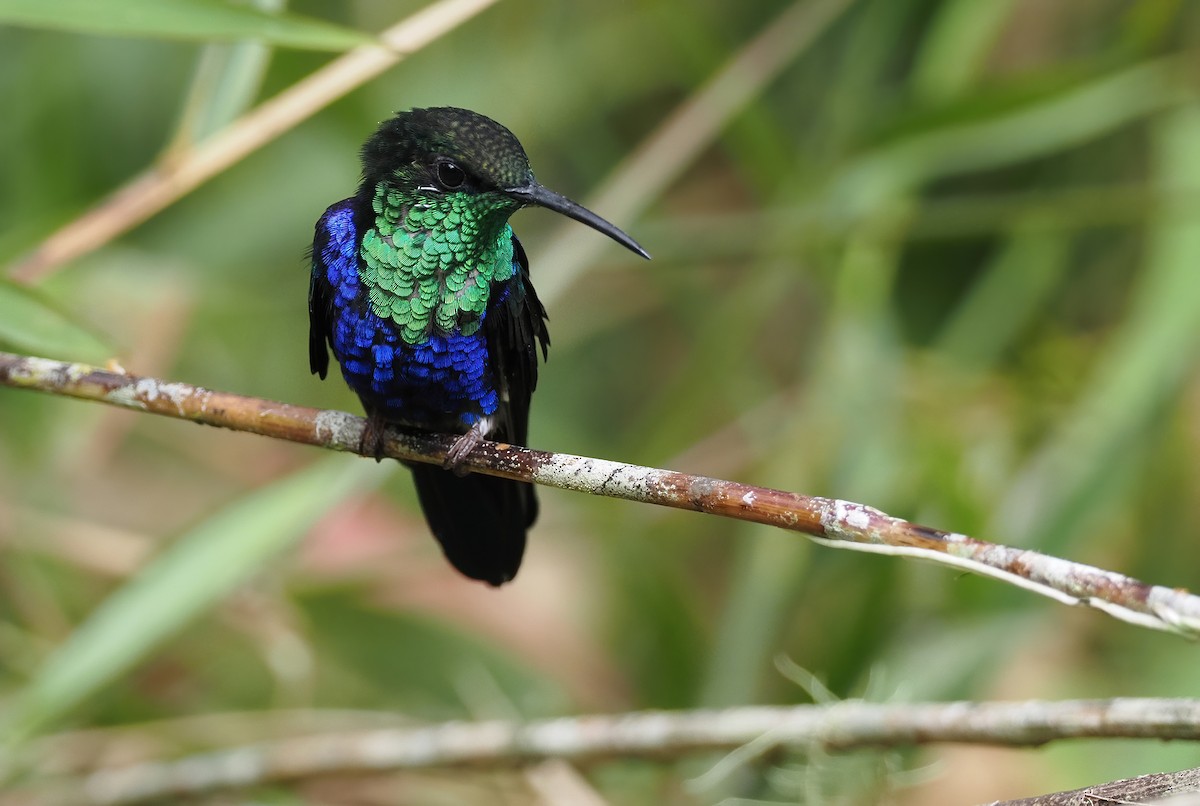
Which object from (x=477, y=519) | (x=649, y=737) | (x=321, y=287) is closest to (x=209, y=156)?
(x=321, y=287)

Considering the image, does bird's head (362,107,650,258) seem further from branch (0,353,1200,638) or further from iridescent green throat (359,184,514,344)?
branch (0,353,1200,638)

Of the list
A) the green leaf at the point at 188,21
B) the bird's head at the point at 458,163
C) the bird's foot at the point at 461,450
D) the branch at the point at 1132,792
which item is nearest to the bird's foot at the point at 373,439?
the bird's foot at the point at 461,450

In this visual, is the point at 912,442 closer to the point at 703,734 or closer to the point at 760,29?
the point at 703,734

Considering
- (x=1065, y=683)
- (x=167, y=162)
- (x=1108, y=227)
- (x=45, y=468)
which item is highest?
(x=1108, y=227)

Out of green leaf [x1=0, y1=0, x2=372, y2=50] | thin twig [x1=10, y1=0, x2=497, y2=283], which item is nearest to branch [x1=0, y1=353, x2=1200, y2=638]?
green leaf [x1=0, y1=0, x2=372, y2=50]

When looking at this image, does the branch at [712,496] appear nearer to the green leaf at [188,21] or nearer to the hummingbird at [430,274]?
the hummingbird at [430,274]

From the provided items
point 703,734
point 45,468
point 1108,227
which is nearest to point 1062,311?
point 1108,227
